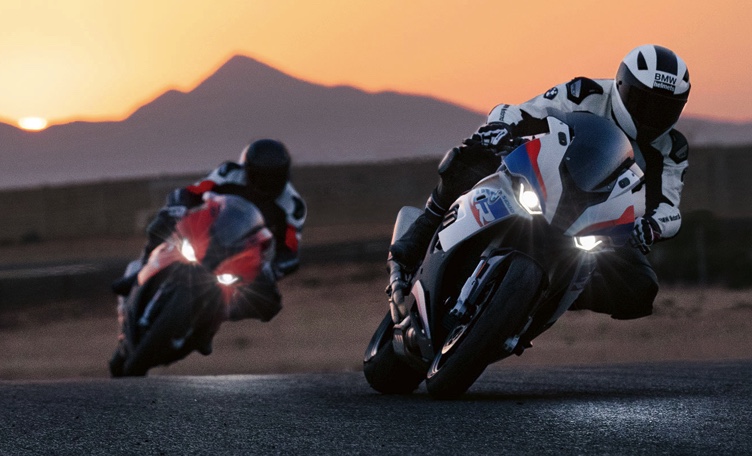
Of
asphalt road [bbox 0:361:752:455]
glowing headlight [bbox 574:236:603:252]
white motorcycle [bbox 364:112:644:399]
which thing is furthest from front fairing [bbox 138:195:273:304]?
glowing headlight [bbox 574:236:603:252]

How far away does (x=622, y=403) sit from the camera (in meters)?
6.25

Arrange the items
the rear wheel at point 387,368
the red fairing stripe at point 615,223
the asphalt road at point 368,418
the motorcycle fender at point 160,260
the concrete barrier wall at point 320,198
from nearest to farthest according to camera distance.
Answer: the asphalt road at point 368,418 < the red fairing stripe at point 615,223 < the rear wheel at point 387,368 < the motorcycle fender at point 160,260 < the concrete barrier wall at point 320,198

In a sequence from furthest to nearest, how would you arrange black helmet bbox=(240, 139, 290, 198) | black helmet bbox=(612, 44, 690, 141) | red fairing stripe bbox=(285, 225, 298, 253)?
1. red fairing stripe bbox=(285, 225, 298, 253)
2. black helmet bbox=(240, 139, 290, 198)
3. black helmet bbox=(612, 44, 690, 141)

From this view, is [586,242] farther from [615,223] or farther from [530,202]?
[530,202]

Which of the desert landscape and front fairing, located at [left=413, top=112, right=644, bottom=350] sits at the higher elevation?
front fairing, located at [left=413, top=112, right=644, bottom=350]

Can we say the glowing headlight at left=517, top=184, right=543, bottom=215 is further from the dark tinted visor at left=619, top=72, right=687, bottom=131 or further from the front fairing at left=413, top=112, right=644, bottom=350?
the dark tinted visor at left=619, top=72, right=687, bottom=131

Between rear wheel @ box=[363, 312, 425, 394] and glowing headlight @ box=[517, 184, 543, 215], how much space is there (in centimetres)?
133

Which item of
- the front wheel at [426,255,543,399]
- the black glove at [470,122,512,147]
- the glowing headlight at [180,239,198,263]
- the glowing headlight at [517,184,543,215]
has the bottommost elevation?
the glowing headlight at [180,239,198,263]

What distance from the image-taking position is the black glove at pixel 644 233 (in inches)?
251

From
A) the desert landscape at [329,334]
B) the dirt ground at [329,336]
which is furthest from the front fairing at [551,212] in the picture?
the dirt ground at [329,336]

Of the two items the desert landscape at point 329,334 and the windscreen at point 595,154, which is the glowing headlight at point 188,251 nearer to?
the windscreen at point 595,154

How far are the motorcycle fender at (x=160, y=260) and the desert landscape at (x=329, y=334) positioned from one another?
633 centimetres

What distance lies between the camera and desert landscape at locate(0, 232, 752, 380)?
57.3 feet

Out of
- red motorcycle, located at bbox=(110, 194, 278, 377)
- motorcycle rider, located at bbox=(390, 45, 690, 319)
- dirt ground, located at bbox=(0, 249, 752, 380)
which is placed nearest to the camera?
motorcycle rider, located at bbox=(390, 45, 690, 319)
